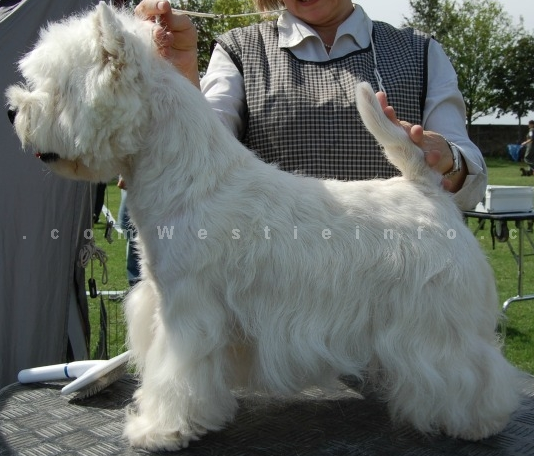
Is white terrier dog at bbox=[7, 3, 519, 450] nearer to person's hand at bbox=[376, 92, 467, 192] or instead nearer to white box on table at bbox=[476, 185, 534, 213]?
person's hand at bbox=[376, 92, 467, 192]

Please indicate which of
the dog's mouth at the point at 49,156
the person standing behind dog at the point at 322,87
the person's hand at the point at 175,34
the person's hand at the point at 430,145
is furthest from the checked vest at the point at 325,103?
the dog's mouth at the point at 49,156

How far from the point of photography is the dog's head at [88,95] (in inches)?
56.9

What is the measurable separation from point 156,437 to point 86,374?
1.50ft

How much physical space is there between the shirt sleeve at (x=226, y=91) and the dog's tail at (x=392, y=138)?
2.12 ft

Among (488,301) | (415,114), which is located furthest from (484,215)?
(488,301)

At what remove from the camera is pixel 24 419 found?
5.84 ft

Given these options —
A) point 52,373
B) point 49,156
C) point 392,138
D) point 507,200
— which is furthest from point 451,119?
point 507,200

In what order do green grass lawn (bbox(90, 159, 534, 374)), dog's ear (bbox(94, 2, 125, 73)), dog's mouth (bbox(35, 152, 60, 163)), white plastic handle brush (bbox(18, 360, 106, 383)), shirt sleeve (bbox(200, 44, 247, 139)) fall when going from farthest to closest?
green grass lawn (bbox(90, 159, 534, 374)), shirt sleeve (bbox(200, 44, 247, 139)), white plastic handle brush (bbox(18, 360, 106, 383)), dog's mouth (bbox(35, 152, 60, 163)), dog's ear (bbox(94, 2, 125, 73))

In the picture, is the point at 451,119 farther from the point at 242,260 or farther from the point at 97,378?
the point at 97,378

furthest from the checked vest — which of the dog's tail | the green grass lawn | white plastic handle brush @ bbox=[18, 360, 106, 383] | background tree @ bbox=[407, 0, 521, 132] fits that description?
background tree @ bbox=[407, 0, 521, 132]

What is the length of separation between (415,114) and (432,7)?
128ft

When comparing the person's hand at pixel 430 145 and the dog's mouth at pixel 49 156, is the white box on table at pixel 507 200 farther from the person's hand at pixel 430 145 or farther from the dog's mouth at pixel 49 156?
Result: the dog's mouth at pixel 49 156

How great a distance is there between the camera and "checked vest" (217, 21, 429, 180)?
2131 mm

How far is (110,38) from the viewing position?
143cm
